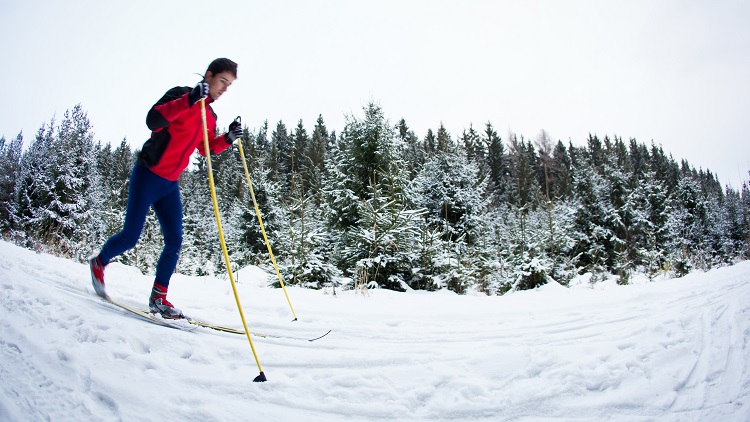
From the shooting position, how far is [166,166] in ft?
9.49

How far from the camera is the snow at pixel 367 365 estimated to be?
1669 millimetres

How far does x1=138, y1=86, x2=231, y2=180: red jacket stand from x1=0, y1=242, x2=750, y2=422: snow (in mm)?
1230

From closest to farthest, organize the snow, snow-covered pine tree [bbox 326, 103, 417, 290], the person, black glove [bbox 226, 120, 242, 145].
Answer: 1. the snow
2. the person
3. black glove [bbox 226, 120, 242, 145]
4. snow-covered pine tree [bbox 326, 103, 417, 290]

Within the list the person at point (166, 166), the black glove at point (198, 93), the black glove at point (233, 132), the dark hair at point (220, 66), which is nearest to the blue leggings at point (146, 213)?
the person at point (166, 166)

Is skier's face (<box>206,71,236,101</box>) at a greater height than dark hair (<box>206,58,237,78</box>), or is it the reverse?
dark hair (<box>206,58,237,78</box>)

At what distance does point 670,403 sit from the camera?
1.88m

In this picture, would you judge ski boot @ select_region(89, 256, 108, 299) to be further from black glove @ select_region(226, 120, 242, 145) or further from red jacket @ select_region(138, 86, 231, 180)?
black glove @ select_region(226, 120, 242, 145)

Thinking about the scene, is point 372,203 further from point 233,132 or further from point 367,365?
point 367,365

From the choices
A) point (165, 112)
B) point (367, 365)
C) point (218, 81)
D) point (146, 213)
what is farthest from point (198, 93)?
point (367, 365)

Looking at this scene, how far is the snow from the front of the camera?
1.67 metres

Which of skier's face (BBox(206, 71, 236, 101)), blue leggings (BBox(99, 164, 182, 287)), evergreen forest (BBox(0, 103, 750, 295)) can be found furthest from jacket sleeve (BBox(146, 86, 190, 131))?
evergreen forest (BBox(0, 103, 750, 295))

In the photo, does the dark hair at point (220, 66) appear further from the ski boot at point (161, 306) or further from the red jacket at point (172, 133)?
the ski boot at point (161, 306)

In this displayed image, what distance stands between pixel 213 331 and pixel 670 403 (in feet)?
9.99

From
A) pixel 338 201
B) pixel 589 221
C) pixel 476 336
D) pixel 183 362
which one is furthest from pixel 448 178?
pixel 183 362
